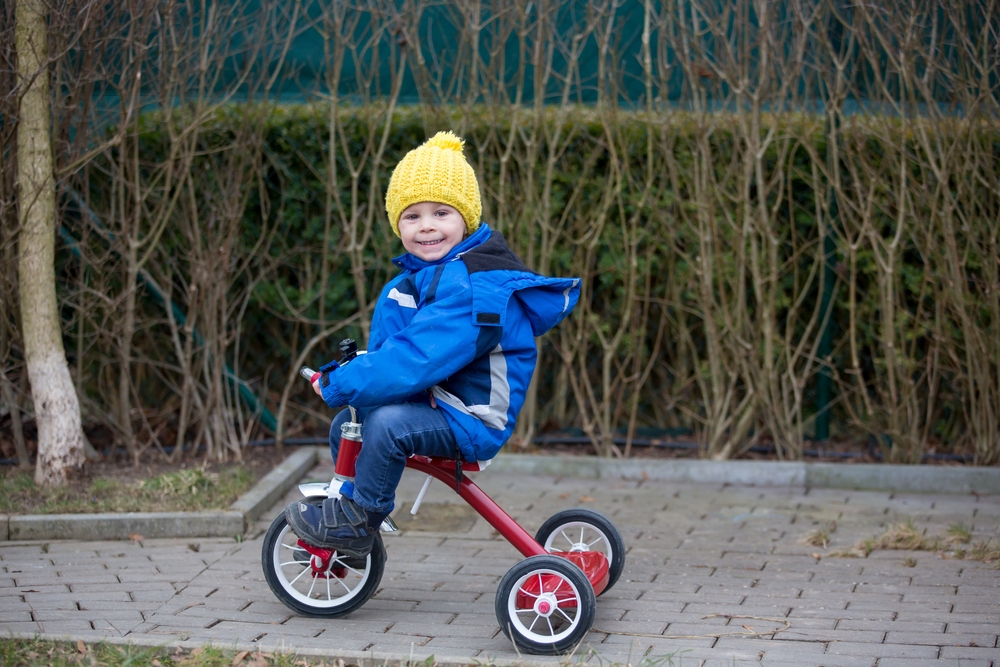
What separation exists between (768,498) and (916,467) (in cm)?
90

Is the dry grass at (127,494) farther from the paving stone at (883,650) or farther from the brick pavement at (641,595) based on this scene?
the paving stone at (883,650)

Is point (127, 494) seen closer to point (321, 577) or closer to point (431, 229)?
point (321, 577)

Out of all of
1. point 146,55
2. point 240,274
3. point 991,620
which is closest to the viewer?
point 991,620

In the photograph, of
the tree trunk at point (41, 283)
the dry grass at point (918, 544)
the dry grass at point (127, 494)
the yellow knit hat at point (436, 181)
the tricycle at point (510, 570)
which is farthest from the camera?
the tree trunk at point (41, 283)

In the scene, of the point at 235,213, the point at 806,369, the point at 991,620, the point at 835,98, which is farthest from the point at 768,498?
the point at 235,213

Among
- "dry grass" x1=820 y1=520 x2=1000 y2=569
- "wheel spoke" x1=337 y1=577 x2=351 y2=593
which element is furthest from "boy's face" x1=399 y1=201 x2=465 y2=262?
"dry grass" x1=820 y1=520 x2=1000 y2=569

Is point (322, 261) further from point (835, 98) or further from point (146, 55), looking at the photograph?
point (835, 98)

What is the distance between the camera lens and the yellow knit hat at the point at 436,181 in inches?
143

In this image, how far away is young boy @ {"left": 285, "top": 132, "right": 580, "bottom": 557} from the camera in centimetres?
342

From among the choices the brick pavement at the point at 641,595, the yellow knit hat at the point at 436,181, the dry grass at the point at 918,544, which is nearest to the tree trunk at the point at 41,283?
the brick pavement at the point at 641,595

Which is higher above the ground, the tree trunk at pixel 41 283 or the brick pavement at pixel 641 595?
the tree trunk at pixel 41 283

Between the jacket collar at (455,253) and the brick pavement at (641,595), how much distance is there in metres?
1.31

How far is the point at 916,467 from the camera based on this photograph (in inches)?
229

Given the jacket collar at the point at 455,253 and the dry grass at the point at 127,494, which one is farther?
the dry grass at the point at 127,494
